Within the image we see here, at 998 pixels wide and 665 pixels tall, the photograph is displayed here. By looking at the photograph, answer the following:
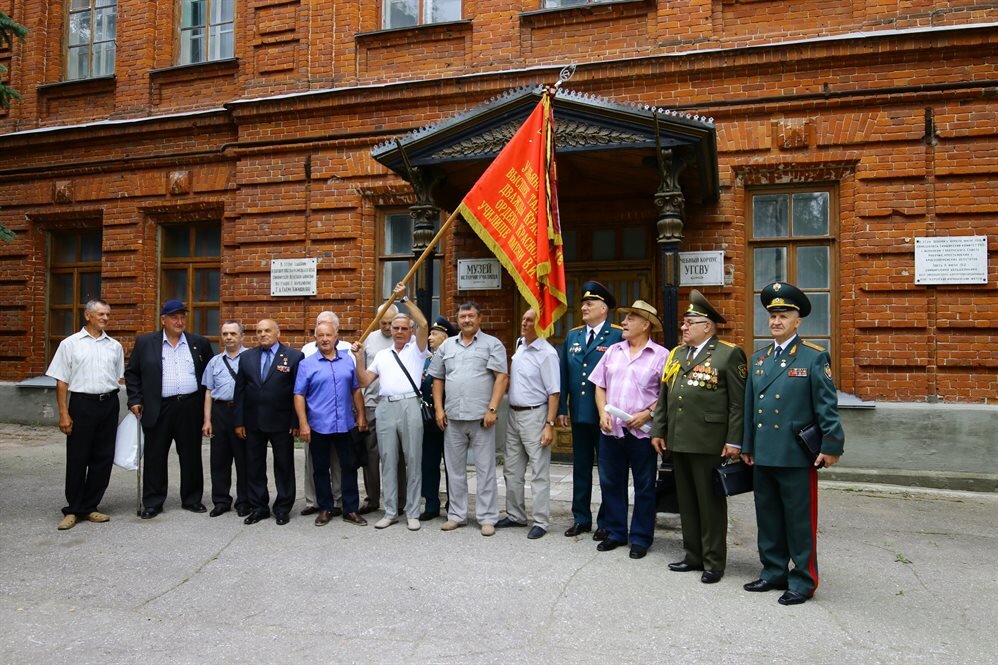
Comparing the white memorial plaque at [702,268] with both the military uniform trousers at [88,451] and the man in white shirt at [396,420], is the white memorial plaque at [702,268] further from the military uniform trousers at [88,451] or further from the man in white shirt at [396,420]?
the military uniform trousers at [88,451]

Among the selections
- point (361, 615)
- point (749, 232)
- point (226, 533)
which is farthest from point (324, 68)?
point (361, 615)

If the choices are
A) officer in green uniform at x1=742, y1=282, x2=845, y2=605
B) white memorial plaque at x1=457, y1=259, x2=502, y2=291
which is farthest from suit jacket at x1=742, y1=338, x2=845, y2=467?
white memorial plaque at x1=457, y1=259, x2=502, y2=291

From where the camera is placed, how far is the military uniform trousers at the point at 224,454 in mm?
6098

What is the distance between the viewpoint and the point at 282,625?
12.4 ft

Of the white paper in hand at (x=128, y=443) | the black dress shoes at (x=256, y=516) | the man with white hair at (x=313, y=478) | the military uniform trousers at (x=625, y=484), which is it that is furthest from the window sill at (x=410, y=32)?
the black dress shoes at (x=256, y=516)

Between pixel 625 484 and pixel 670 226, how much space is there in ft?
9.15

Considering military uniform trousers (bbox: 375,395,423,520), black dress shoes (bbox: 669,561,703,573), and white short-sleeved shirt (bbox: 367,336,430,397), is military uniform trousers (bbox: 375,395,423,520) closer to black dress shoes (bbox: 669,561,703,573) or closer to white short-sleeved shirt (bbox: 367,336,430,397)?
white short-sleeved shirt (bbox: 367,336,430,397)

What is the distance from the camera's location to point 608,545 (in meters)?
5.13

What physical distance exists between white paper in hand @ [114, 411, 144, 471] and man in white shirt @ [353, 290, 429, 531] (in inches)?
77.1

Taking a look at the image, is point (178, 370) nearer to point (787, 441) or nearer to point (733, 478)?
point (733, 478)

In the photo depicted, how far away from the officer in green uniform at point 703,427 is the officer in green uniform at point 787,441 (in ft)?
0.47

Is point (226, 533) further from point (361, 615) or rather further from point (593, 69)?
point (593, 69)

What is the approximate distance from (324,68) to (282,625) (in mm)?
8233

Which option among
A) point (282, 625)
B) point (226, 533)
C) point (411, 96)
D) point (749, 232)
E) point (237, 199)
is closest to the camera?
point (282, 625)
